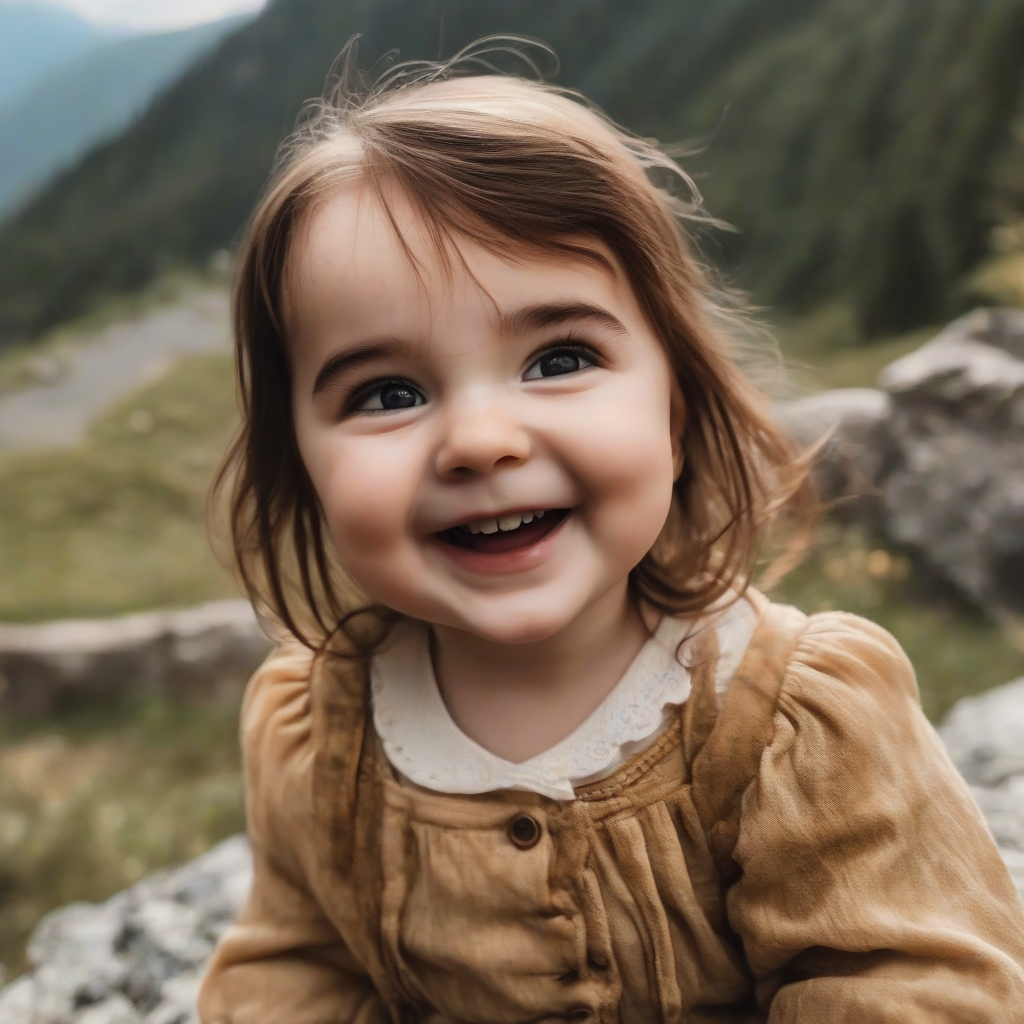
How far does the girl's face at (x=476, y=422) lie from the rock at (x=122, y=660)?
7.87ft

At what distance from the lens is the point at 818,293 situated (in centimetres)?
477

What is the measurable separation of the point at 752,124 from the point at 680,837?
15.9 feet

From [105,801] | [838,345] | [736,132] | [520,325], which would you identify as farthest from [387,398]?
A: [736,132]

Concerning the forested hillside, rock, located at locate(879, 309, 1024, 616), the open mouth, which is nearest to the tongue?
the open mouth

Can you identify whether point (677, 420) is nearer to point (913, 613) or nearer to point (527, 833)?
point (527, 833)

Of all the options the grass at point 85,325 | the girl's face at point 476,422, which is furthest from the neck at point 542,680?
the grass at point 85,325

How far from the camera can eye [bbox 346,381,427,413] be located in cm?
91

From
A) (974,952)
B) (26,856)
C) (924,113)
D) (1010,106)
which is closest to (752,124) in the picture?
(924,113)

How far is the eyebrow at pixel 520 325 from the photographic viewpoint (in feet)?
2.86

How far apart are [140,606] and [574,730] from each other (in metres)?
2.89

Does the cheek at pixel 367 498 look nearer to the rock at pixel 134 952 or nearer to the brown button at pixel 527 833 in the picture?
the brown button at pixel 527 833

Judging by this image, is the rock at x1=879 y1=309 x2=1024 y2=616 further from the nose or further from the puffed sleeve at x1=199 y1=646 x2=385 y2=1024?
the nose

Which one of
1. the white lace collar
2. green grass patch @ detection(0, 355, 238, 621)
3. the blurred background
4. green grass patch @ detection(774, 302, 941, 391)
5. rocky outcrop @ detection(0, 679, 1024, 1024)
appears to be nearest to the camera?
the white lace collar

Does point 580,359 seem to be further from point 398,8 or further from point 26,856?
point 398,8
